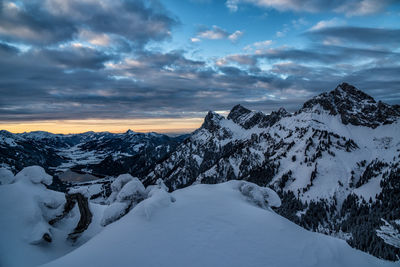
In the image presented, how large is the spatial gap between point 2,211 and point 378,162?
844 ft

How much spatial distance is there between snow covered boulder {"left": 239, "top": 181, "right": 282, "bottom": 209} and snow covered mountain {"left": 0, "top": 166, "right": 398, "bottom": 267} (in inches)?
7.1

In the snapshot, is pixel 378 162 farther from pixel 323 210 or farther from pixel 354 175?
pixel 323 210

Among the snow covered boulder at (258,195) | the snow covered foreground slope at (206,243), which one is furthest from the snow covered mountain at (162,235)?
the snow covered boulder at (258,195)

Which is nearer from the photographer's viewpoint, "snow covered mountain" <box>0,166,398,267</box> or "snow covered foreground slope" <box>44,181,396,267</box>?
"snow covered foreground slope" <box>44,181,396,267</box>

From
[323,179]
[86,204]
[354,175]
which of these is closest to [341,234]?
[323,179]

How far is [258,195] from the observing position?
21688mm

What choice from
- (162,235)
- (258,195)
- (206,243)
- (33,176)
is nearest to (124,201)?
(162,235)

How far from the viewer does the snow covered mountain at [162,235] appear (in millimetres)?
10695

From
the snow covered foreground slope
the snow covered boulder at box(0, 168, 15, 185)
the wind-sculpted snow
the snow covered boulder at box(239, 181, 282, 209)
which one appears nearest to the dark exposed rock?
the wind-sculpted snow

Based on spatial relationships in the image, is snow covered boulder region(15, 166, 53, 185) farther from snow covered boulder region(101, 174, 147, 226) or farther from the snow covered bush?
snow covered boulder region(101, 174, 147, 226)

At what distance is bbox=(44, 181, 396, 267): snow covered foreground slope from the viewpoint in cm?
1047

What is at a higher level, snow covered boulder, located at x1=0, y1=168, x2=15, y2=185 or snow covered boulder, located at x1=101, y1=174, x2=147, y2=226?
snow covered boulder, located at x1=0, y1=168, x2=15, y2=185

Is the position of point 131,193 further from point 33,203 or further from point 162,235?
point 162,235

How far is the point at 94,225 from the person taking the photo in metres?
20.6
